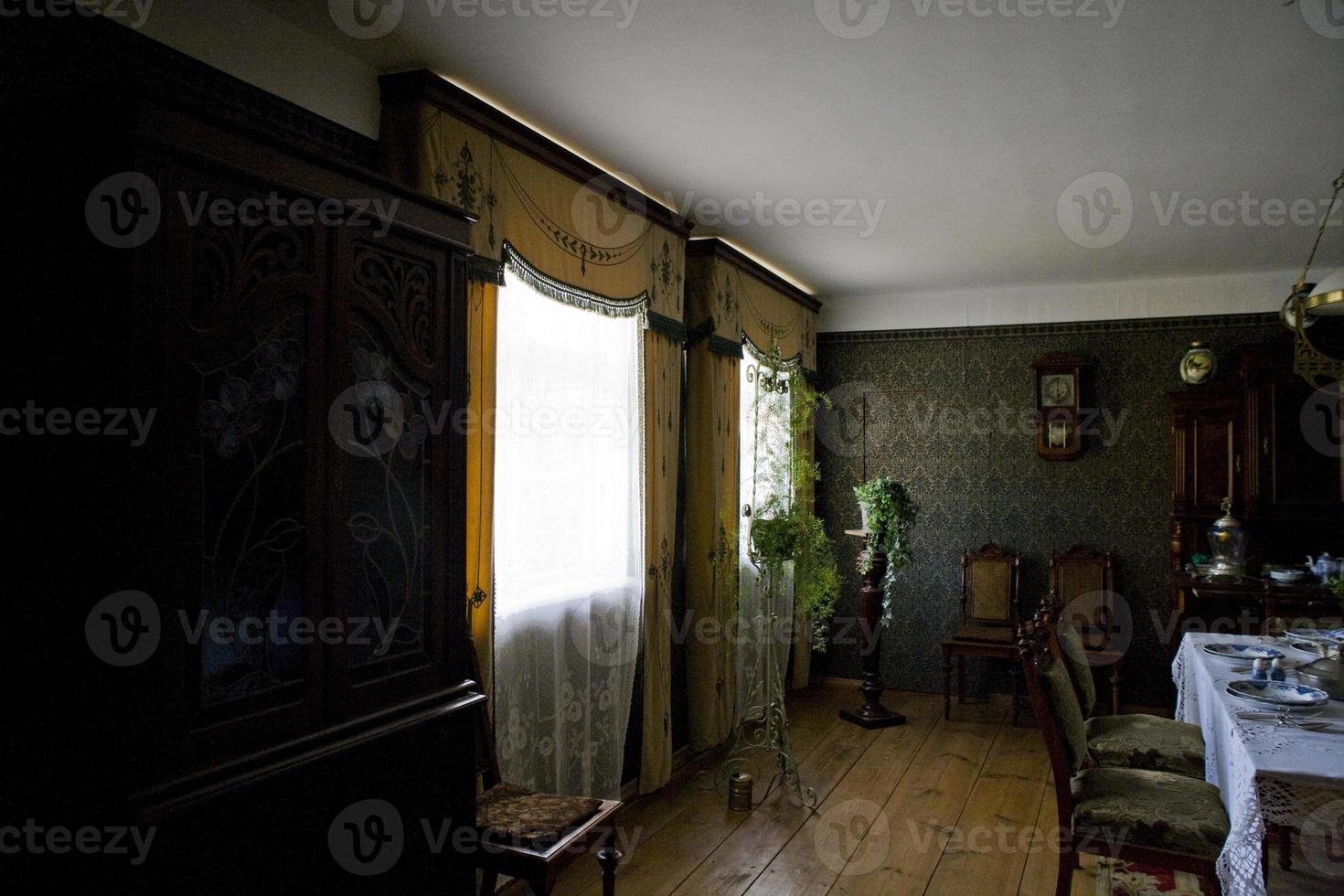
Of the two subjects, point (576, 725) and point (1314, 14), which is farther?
point (576, 725)

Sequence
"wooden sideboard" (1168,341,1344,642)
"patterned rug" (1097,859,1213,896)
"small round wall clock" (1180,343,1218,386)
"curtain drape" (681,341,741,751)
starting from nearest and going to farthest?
"patterned rug" (1097,859,1213,896), "curtain drape" (681,341,741,751), "wooden sideboard" (1168,341,1344,642), "small round wall clock" (1180,343,1218,386)

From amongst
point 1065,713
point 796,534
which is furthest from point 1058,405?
point 1065,713

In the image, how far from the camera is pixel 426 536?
6.45 ft

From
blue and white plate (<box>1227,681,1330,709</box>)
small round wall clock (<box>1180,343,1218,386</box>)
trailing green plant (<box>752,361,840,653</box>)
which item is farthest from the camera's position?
small round wall clock (<box>1180,343,1218,386</box>)

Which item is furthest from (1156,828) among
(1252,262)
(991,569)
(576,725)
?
(1252,262)

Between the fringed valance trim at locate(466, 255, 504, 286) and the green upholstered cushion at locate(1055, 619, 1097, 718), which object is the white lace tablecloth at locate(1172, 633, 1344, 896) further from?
the fringed valance trim at locate(466, 255, 504, 286)

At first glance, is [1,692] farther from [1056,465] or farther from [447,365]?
[1056,465]

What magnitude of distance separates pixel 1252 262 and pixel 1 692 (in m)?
6.01

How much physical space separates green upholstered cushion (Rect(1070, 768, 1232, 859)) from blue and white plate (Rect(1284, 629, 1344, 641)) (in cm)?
103

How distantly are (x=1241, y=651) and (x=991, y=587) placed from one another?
2.36 metres

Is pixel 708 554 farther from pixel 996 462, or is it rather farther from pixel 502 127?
pixel 996 462

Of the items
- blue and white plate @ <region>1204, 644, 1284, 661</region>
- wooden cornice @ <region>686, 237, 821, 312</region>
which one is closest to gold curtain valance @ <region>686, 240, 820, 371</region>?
wooden cornice @ <region>686, 237, 821, 312</region>

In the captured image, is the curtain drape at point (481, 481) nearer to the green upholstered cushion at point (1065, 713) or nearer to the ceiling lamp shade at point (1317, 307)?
the green upholstered cushion at point (1065, 713)

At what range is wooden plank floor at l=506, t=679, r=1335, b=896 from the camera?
319 cm
